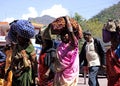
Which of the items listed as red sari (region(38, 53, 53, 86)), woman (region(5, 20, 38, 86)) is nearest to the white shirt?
red sari (region(38, 53, 53, 86))

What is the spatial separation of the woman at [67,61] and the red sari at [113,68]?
603 millimetres

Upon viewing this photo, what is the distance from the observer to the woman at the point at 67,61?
21.5 feet

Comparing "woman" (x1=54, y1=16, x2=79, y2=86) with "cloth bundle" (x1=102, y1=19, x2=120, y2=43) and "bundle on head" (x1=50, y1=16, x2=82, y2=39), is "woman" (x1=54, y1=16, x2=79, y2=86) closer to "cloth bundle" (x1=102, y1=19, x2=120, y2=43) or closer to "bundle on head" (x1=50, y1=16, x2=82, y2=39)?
"bundle on head" (x1=50, y1=16, x2=82, y2=39)

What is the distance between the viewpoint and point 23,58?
20.9 feet

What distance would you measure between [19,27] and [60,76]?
0.97 meters

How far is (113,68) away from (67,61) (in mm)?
769

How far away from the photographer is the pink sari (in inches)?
258

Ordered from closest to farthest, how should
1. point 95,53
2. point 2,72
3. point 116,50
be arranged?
point 116,50
point 2,72
point 95,53

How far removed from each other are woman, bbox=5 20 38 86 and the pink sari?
390 millimetres

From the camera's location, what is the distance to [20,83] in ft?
21.1

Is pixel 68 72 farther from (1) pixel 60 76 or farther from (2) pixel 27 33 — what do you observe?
(2) pixel 27 33

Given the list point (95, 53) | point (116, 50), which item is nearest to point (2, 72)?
point (116, 50)

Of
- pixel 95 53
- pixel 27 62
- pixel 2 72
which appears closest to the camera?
pixel 27 62

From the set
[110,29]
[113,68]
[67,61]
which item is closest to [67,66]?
[67,61]
